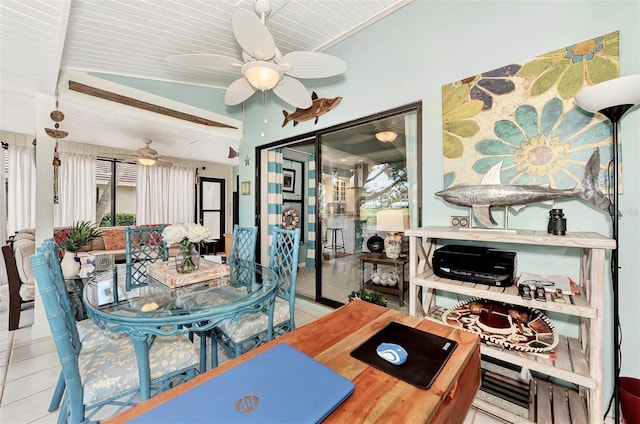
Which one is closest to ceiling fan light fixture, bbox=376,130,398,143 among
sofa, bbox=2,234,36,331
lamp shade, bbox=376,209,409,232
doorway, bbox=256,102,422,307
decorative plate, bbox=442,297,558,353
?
doorway, bbox=256,102,422,307

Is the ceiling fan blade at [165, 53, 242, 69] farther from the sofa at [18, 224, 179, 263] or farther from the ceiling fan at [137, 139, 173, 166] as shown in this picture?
the sofa at [18, 224, 179, 263]

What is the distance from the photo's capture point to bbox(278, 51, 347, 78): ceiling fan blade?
5.88ft

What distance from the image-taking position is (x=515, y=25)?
1.81m

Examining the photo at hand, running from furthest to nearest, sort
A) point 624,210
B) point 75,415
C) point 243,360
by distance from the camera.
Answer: point 624,210 < point 75,415 < point 243,360

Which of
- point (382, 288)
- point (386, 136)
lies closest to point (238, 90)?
point (386, 136)

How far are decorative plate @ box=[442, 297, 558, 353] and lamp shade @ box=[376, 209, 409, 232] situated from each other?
2.91 feet

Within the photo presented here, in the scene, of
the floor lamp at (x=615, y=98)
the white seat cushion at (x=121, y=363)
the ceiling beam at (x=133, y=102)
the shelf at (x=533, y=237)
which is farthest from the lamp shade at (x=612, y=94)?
the ceiling beam at (x=133, y=102)

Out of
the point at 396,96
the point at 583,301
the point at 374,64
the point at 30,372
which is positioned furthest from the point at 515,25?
the point at 30,372

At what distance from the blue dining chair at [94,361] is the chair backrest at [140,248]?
89cm

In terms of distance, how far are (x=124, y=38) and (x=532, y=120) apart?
3371mm

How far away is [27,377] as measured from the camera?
193 centimetres

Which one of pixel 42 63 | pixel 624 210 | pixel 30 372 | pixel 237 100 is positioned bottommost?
pixel 30 372

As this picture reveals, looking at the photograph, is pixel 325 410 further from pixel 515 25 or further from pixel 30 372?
pixel 30 372

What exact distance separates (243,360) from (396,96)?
94.8 inches
